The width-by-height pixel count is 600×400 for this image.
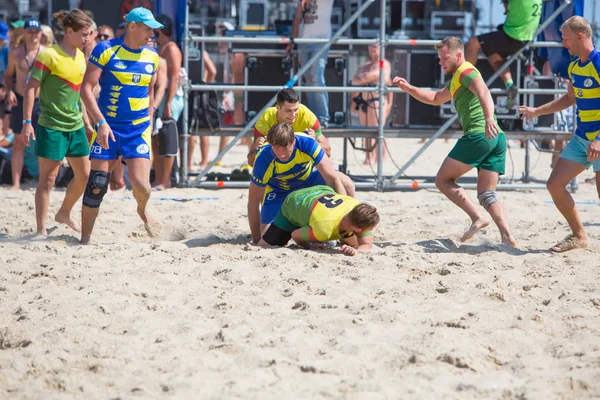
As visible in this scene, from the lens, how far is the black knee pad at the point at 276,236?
5.70 m

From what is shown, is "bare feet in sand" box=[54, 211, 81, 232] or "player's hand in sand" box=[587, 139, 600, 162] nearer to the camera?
"player's hand in sand" box=[587, 139, 600, 162]

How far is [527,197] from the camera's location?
348 inches

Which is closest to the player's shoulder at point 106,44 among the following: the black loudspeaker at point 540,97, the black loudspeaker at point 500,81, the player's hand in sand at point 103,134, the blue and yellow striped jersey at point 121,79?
the blue and yellow striped jersey at point 121,79

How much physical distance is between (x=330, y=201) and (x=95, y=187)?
1.64 m

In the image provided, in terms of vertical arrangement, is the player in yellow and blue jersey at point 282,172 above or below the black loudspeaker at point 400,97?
below

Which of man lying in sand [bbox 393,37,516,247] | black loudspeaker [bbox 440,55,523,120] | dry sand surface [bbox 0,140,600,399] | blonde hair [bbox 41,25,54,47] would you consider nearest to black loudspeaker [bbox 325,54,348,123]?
black loudspeaker [bbox 440,55,523,120]

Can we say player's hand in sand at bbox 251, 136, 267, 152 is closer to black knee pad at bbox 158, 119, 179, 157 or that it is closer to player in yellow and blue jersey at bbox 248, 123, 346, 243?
player in yellow and blue jersey at bbox 248, 123, 346, 243

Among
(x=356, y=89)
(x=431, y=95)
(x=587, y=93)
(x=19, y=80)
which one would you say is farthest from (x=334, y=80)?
(x=587, y=93)

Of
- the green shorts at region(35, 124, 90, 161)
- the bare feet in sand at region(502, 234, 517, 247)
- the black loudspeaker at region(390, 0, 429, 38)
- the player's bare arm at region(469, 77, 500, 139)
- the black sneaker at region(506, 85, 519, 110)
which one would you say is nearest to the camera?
the player's bare arm at region(469, 77, 500, 139)

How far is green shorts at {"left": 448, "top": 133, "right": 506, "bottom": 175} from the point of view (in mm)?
5742

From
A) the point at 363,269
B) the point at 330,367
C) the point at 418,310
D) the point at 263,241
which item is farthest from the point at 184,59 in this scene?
the point at 330,367

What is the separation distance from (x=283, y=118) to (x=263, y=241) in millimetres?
897

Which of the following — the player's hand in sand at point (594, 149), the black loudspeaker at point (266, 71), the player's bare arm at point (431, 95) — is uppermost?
the black loudspeaker at point (266, 71)

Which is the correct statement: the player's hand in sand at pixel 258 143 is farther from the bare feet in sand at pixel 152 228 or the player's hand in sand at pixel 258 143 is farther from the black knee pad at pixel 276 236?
the bare feet in sand at pixel 152 228
